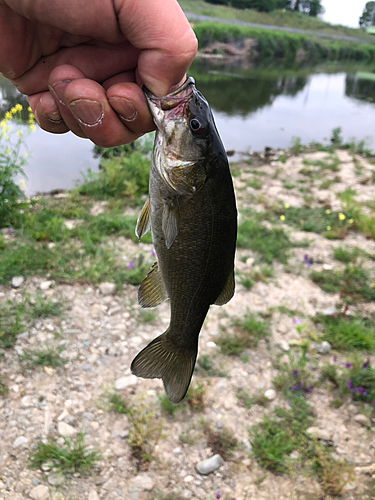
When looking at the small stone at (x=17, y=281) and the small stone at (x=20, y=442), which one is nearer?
the small stone at (x=20, y=442)

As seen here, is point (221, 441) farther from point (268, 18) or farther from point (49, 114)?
point (268, 18)

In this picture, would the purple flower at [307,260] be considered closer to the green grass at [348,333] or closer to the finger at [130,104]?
the green grass at [348,333]

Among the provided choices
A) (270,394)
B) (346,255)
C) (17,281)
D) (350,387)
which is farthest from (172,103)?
(346,255)

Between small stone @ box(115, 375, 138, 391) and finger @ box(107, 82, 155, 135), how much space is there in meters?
2.12

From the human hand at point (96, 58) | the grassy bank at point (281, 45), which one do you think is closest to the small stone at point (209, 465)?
the human hand at point (96, 58)

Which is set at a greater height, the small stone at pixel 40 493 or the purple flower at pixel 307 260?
the purple flower at pixel 307 260

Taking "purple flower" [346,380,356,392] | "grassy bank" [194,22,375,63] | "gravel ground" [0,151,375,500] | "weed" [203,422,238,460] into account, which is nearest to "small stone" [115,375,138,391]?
"gravel ground" [0,151,375,500]

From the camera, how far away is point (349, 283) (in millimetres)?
4559

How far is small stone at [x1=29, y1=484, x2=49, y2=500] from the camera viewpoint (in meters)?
2.35

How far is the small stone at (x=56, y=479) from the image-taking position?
2441mm

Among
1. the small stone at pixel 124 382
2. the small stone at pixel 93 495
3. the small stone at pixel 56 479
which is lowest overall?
the small stone at pixel 93 495

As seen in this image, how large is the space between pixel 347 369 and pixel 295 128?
437 inches

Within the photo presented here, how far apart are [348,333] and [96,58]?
10.6ft

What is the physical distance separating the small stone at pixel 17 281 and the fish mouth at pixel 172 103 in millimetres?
2761
